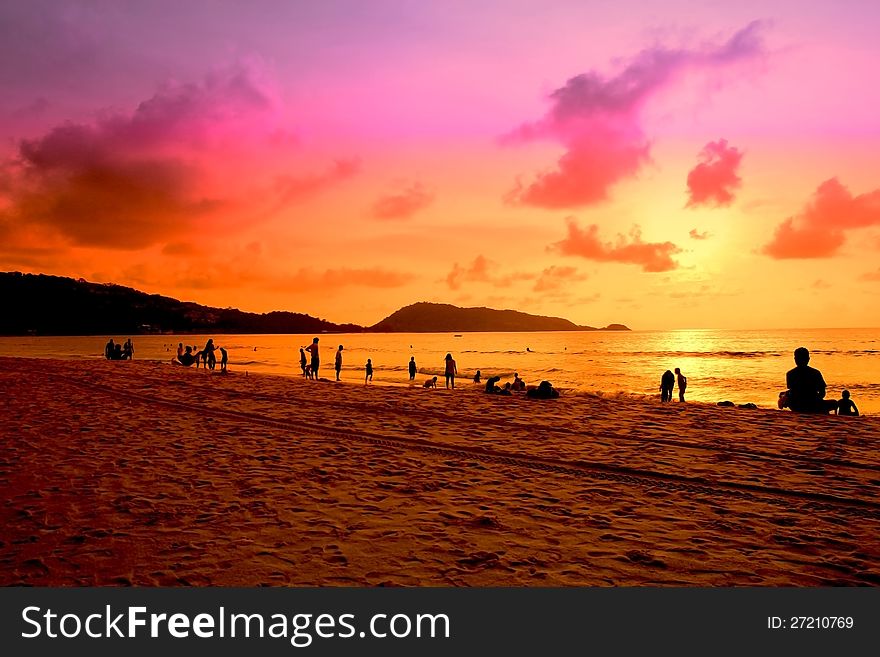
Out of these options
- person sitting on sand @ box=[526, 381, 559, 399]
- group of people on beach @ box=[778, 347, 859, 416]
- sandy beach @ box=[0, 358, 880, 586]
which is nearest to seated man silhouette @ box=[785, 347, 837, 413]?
group of people on beach @ box=[778, 347, 859, 416]

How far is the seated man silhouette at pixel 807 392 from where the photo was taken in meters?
17.2

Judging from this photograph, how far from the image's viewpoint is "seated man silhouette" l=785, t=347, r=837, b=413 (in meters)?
17.2

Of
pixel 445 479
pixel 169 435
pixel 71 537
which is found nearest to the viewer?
pixel 71 537

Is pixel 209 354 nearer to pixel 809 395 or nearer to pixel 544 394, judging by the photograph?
pixel 544 394

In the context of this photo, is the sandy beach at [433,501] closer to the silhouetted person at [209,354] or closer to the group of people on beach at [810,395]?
the group of people on beach at [810,395]

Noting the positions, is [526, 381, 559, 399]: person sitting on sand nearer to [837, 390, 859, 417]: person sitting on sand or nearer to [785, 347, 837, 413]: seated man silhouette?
[785, 347, 837, 413]: seated man silhouette

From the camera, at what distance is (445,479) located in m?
8.84

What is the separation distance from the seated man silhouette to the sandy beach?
78.2 inches

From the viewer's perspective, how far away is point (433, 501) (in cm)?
755

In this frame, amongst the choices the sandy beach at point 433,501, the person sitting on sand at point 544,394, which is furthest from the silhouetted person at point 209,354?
the person sitting on sand at point 544,394

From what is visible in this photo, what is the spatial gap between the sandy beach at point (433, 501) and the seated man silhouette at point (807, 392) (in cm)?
199

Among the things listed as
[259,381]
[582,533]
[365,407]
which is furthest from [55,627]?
[259,381]

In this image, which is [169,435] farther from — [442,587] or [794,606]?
[794,606]

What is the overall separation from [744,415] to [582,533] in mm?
13329
